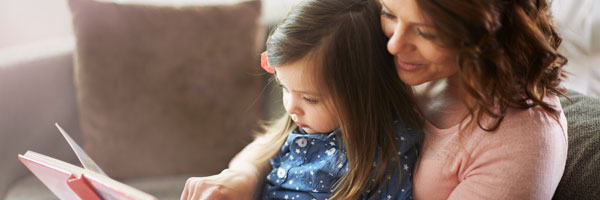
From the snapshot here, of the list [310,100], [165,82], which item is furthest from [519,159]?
[165,82]

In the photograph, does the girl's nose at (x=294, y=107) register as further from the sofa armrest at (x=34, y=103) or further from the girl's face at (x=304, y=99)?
the sofa armrest at (x=34, y=103)

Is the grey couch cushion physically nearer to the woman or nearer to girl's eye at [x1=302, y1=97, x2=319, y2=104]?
the woman

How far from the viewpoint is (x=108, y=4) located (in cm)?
146

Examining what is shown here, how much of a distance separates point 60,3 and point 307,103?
1384mm

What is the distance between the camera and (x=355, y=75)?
0.89 meters

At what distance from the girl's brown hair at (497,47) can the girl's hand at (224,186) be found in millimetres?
461

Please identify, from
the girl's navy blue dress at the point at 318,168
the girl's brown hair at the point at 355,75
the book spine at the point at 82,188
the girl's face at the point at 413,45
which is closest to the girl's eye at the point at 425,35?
the girl's face at the point at 413,45

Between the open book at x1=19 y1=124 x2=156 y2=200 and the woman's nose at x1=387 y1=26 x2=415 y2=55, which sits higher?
the woman's nose at x1=387 y1=26 x2=415 y2=55

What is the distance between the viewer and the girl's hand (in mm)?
960

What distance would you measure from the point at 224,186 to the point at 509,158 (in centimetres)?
51

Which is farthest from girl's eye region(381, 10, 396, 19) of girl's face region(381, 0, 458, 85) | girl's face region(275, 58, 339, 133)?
girl's face region(275, 58, 339, 133)

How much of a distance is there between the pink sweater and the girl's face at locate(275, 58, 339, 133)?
214 millimetres

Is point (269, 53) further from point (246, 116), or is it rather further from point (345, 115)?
point (246, 116)

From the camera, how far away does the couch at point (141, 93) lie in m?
1.45
